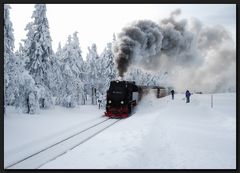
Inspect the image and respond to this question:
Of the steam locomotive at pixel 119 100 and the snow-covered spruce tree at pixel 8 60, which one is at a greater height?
the snow-covered spruce tree at pixel 8 60

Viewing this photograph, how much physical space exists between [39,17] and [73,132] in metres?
16.7

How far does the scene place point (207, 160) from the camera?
12852mm

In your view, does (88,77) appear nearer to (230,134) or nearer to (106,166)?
(230,134)

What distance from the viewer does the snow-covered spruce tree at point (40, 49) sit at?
3234cm

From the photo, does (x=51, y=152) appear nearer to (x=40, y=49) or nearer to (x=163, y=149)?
(x=163, y=149)

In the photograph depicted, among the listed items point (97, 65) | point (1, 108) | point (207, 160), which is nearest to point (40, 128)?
point (1, 108)

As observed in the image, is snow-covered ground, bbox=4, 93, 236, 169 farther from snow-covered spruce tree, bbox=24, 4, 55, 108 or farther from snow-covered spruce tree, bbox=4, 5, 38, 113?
snow-covered spruce tree, bbox=24, 4, 55, 108

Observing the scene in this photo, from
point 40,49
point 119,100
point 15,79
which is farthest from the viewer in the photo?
point 40,49

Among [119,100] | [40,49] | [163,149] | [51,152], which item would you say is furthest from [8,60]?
[119,100]

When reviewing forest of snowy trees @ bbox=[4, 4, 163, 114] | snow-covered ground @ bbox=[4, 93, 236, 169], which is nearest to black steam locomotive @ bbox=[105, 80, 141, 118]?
forest of snowy trees @ bbox=[4, 4, 163, 114]

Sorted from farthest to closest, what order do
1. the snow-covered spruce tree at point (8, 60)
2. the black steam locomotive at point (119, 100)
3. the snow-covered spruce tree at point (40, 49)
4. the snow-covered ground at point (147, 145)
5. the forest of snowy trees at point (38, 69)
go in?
the snow-covered spruce tree at point (40, 49), the black steam locomotive at point (119, 100), the forest of snowy trees at point (38, 69), the snow-covered spruce tree at point (8, 60), the snow-covered ground at point (147, 145)

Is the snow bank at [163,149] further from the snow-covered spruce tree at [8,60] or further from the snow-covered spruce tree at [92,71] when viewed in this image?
the snow-covered spruce tree at [92,71]

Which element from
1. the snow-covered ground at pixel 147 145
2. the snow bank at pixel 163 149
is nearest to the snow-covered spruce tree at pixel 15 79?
the snow-covered ground at pixel 147 145

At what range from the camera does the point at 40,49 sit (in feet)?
107
